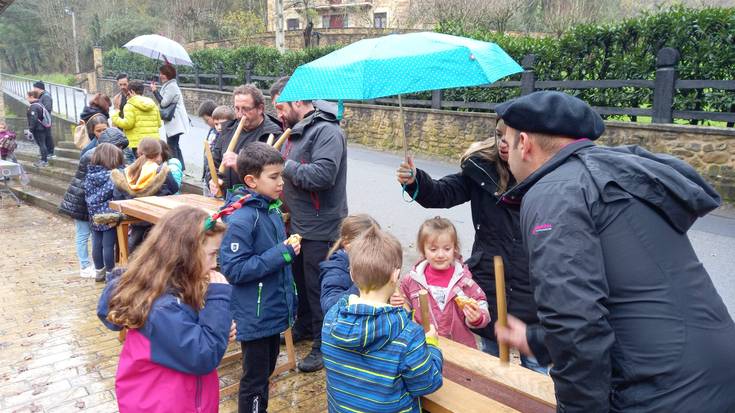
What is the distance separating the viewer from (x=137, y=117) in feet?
25.9

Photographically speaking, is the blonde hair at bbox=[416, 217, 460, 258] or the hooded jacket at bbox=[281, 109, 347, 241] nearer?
the blonde hair at bbox=[416, 217, 460, 258]

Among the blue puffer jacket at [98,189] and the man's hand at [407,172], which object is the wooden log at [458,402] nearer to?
the man's hand at [407,172]

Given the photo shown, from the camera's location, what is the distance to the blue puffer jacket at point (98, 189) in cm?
568

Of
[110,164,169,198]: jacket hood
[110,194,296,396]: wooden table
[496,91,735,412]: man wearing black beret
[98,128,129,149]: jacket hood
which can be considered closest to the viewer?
[496,91,735,412]: man wearing black beret

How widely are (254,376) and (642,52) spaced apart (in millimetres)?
8074

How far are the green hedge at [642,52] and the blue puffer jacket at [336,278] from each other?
7.09m

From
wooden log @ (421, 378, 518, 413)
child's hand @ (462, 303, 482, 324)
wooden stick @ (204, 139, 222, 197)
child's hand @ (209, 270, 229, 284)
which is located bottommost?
wooden log @ (421, 378, 518, 413)

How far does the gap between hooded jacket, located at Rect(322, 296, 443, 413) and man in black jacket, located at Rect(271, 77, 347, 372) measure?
1618 mm

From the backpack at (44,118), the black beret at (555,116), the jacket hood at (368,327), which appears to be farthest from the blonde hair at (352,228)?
the backpack at (44,118)

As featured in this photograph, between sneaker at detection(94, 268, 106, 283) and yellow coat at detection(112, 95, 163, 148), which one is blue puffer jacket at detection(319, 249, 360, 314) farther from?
yellow coat at detection(112, 95, 163, 148)

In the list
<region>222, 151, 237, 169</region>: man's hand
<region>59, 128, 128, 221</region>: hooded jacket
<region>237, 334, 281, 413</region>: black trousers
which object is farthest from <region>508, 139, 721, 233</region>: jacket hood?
<region>59, 128, 128, 221</region>: hooded jacket

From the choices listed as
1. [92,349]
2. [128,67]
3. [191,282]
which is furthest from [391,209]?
[128,67]

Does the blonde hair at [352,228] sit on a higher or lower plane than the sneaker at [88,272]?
higher

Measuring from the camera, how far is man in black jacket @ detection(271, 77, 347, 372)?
12.0 feet
